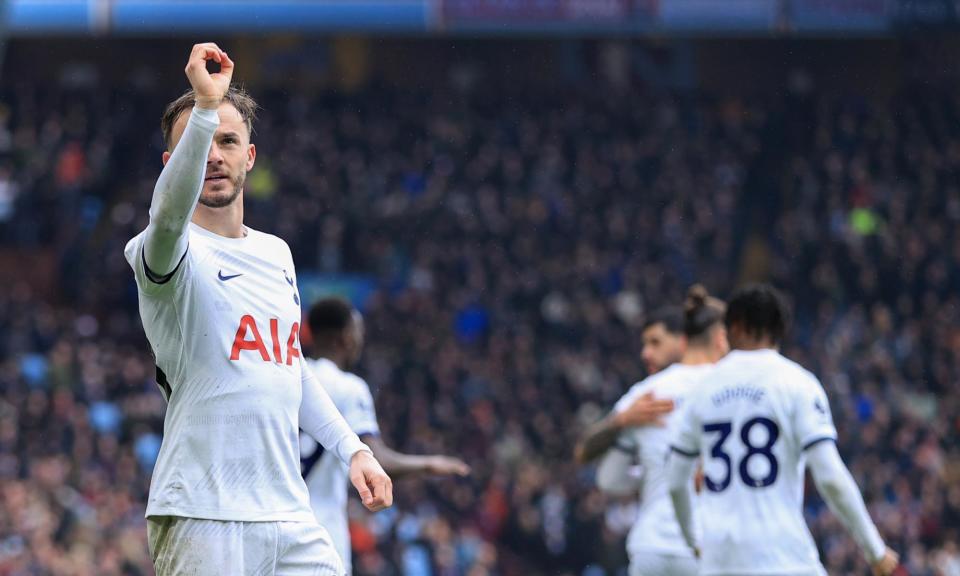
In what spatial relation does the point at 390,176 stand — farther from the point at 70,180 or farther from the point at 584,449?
the point at 584,449

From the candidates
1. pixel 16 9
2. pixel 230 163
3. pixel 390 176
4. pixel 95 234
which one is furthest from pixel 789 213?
pixel 230 163

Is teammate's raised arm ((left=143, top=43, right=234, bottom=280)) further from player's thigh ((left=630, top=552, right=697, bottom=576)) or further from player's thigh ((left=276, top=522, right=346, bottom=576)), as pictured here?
player's thigh ((left=630, top=552, right=697, bottom=576))

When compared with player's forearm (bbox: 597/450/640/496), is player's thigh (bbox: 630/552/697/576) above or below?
below

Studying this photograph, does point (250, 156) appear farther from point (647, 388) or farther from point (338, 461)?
point (647, 388)

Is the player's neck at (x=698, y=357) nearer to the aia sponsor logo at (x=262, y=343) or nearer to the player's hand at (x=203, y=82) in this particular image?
the aia sponsor logo at (x=262, y=343)

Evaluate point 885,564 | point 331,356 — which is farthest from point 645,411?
point 885,564

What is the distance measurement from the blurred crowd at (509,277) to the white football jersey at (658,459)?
755 centimetres

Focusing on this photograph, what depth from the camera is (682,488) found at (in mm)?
6816

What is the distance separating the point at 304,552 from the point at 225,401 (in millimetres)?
448

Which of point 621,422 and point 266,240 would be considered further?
point 621,422

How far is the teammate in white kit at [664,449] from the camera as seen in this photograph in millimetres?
7484

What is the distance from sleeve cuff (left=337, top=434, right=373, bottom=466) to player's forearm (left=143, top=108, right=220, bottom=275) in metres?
0.87

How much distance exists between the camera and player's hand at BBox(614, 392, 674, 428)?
743cm

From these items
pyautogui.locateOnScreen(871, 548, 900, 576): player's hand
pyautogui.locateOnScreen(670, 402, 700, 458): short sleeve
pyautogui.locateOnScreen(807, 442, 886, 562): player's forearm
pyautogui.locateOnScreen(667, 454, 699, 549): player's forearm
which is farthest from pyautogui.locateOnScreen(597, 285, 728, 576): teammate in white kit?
pyautogui.locateOnScreen(871, 548, 900, 576): player's hand
